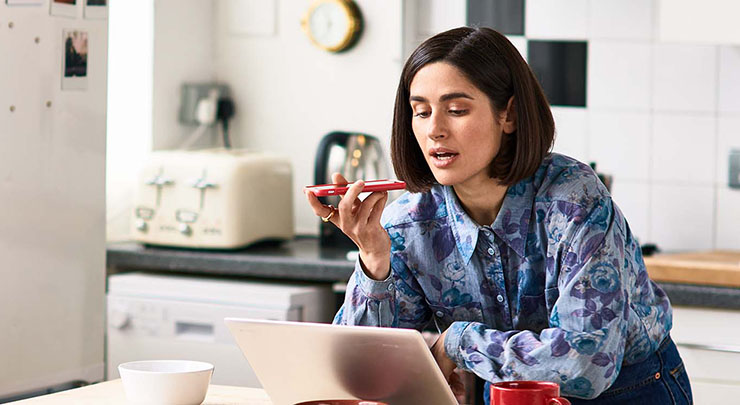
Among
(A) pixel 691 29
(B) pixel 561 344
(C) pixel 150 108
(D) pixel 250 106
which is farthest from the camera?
(D) pixel 250 106

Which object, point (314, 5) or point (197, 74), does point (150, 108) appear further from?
point (314, 5)

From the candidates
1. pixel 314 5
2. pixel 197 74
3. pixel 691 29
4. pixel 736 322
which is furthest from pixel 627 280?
pixel 197 74

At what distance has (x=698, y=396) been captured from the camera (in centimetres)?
254

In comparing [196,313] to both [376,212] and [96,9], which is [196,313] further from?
[376,212]

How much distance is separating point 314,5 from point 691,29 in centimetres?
123

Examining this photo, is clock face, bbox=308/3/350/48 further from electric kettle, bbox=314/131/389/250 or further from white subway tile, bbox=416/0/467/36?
electric kettle, bbox=314/131/389/250

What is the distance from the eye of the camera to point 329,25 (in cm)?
341

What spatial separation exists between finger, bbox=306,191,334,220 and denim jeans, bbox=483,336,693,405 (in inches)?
15.4

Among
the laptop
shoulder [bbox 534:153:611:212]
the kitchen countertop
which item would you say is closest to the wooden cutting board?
the kitchen countertop

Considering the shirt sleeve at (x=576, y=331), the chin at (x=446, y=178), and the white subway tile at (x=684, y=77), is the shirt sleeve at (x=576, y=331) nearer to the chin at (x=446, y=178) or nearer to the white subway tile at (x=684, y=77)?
the chin at (x=446, y=178)

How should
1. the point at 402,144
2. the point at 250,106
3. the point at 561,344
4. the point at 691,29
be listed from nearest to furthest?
the point at 561,344
the point at 402,144
the point at 691,29
the point at 250,106

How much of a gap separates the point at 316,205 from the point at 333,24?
1.99 metres

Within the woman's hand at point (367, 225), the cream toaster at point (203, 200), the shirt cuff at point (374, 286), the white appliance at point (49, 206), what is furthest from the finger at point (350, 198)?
the cream toaster at point (203, 200)

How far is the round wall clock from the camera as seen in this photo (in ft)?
11.0
